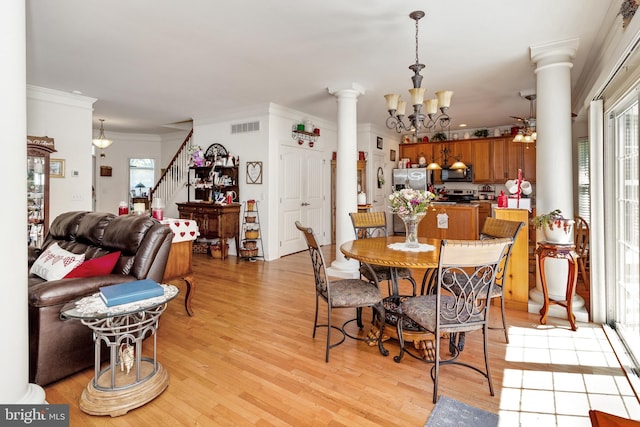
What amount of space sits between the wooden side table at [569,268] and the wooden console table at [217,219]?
15.4ft

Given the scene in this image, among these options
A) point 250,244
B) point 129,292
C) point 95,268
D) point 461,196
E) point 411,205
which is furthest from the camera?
point 461,196

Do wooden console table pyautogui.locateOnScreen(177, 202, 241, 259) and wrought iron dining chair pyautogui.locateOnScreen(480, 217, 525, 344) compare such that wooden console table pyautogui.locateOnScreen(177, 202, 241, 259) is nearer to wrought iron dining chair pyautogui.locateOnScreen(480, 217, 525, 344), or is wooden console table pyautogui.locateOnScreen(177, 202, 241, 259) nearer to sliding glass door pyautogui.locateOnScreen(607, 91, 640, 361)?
wrought iron dining chair pyautogui.locateOnScreen(480, 217, 525, 344)

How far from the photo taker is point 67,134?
530 cm

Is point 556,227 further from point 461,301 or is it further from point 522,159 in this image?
point 522,159

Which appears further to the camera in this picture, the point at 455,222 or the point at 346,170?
the point at 455,222

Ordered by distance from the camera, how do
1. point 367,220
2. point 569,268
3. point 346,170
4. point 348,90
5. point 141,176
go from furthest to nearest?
point 141,176, point 346,170, point 348,90, point 367,220, point 569,268

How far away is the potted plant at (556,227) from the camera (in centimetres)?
314

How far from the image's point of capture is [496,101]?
5797 mm

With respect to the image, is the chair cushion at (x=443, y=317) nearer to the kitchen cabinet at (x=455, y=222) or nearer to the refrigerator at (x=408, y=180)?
the kitchen cabinet at (x=455, y=222)

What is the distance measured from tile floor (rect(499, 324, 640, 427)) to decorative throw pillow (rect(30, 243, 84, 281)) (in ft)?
10.0

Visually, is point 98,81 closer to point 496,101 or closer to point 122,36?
point 122,36

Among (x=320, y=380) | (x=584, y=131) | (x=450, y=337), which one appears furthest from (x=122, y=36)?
(x=584, y=131)

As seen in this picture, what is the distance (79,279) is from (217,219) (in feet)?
12.6

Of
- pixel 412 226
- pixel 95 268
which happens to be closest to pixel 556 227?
pixel 412 226
